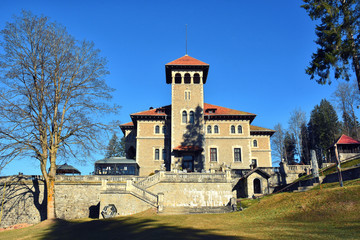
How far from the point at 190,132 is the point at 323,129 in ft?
112

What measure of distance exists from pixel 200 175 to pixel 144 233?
13.2 meters

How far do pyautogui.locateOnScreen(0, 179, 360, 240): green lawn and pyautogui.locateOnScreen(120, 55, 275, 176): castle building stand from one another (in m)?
16.4

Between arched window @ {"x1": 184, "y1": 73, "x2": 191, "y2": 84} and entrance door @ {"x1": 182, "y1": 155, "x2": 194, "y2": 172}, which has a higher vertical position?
arched window @ {"x1": 184, "y1": 73, "x2": 191, "y2": 84}

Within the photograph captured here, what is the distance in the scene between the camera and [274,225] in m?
14.4

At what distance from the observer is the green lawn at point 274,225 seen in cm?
1202

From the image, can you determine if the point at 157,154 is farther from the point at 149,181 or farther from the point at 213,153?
the point at 149,181

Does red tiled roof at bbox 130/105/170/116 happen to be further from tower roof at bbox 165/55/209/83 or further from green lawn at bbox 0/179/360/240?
green lawn at bbox 0/179/360/240

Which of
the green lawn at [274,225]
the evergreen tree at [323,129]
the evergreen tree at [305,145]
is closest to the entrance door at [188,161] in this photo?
the green lawn at [274,225]

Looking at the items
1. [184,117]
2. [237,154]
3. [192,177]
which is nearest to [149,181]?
[192,177]

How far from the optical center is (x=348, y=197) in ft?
53.3

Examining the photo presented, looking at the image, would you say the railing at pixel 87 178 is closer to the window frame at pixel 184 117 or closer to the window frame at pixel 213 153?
the window frame at pixel 184 117

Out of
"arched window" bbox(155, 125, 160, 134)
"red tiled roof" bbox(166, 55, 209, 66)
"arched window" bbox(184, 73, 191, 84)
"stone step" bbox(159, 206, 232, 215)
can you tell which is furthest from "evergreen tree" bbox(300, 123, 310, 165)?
"stone step" bbox(159, 206, 232, 215)

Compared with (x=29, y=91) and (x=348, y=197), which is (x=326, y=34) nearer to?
(x=348, y=197)

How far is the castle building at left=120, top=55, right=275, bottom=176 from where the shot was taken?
119 ft
